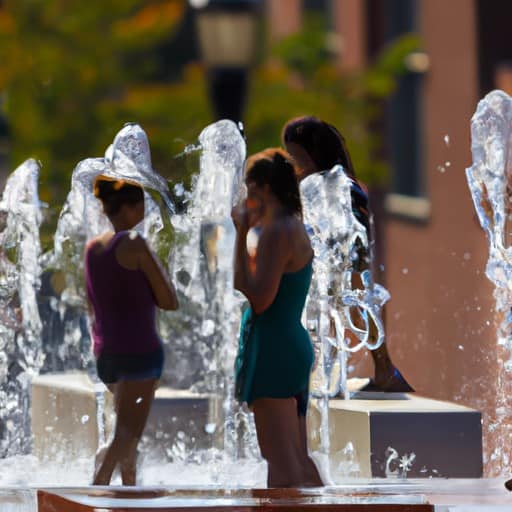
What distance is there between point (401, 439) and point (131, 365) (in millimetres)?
1254

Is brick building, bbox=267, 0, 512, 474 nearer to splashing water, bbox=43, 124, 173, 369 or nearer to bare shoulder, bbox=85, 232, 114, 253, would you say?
splashing water, bbox=43, 124, 173, 369

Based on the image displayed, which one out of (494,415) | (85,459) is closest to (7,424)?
(85,459)

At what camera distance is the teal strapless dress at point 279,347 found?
5.97 metres

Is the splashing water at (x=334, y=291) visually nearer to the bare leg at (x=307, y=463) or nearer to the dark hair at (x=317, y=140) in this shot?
the dark hair at (x=317, y=140)

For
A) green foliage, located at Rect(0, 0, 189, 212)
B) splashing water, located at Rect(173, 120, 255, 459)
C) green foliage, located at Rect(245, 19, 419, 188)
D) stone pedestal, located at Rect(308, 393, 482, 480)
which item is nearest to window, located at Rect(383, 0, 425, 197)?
green foliage, located at Rect(245, 19, 419, 188)

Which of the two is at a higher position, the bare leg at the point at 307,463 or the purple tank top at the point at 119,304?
the purple tank top at the point at 119,304

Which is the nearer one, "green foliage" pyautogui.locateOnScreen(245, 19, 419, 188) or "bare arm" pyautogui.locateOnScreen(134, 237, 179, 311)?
"bare arm" pyautogui.locateOnScreen(134, 237, 179, 311)

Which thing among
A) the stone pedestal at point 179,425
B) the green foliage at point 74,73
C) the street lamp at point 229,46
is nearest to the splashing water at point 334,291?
the stone pedestal at point 179,425

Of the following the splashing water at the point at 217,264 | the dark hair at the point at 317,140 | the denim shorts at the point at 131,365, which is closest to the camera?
the denim shorts at the point at 131,365

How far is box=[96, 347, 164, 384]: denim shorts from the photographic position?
6.30 metres

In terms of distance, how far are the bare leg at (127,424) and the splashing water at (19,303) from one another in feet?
3.23

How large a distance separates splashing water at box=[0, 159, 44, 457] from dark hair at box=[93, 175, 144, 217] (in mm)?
986

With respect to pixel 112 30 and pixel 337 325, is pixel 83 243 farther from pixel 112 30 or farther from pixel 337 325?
pixel 112 30

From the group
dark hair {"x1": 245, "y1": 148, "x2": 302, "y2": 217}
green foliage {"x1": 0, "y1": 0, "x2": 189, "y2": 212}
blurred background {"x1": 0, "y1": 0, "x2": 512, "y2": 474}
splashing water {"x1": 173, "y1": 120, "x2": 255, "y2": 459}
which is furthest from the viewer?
green foliage {"x1": 0, "y1": 0, "x2": 189, "y2": 212}
